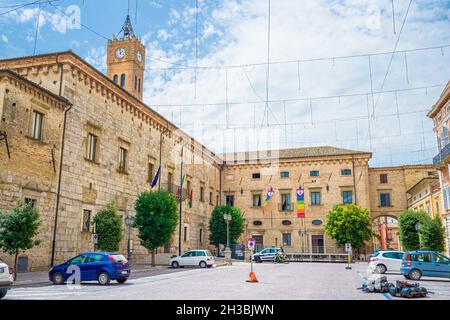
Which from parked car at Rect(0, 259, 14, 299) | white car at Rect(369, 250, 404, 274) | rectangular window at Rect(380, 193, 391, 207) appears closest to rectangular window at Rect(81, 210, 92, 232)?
parked car at Rect(0, 259, 14, 299)

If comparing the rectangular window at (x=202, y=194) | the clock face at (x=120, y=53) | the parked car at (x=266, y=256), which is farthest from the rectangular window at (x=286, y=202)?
the clock face at (x=120, y=53)

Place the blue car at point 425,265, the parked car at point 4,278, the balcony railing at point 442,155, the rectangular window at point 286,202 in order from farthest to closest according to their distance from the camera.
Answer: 1. the rectangular window at point 286,202
2. the balcony railing at point 442,155
3. the blue car at point 425,265
4. the parked car at point 4,278

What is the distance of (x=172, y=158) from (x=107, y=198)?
10.9 m

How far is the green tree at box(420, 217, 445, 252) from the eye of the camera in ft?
90.8

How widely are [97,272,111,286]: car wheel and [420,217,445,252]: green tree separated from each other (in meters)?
22.7

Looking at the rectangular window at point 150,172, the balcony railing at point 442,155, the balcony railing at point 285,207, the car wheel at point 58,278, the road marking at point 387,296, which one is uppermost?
the balcony railing at point 442,155

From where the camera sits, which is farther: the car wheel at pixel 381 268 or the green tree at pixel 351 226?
the green tree at pixel 351 226

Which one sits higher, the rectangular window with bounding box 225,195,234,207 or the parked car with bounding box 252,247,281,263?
the rectangular window with bounding box 225,195,234,207

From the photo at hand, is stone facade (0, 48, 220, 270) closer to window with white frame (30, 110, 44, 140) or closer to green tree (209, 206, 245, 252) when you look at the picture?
window with white frame (30, 110, 44, 140)

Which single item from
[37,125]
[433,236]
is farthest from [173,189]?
[433,236]

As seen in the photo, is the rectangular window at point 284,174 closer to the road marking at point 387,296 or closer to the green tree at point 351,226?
the green tree at point 351,226

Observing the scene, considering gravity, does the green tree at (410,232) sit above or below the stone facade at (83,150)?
below

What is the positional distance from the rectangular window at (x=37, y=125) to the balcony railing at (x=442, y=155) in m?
25.3

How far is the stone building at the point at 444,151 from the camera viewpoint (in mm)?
27922
